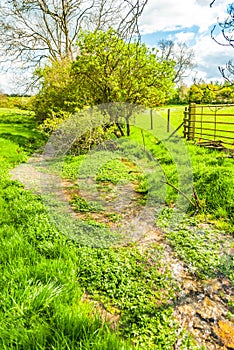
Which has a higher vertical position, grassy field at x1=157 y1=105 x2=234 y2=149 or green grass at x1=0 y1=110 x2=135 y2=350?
grassy field at x1=157 y1=105 x2=234 y2=149

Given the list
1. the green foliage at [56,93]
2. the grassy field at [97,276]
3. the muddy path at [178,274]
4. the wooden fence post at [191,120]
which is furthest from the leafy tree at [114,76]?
the grassy field at [97,276]

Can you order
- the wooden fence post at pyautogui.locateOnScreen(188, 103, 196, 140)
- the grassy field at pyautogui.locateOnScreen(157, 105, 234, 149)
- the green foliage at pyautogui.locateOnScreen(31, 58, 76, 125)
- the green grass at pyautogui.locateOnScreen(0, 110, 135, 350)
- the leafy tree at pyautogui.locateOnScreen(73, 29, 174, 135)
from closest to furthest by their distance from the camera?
the green grass at pyautogui.locateOnScreen(0, 110, 135, 350) < the grassy field at pyautogui.locateOnScreen(157, 105, 234, 149) < the leafy tree at pyautogui.locateOnScreen(73, 29, 174, 135) < the wooden fence post at pyautogui.locateOnScreen(188, 103, 196, 140) < the green foliage at pyautogui.locateOnScreen(31, 58, 76, 125)

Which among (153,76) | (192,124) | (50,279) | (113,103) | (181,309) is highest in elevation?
(153,76)

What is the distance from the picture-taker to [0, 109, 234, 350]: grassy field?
222cm

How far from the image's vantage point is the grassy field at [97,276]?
2.22 meters

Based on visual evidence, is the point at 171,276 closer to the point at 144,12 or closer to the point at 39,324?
the point at 39,324

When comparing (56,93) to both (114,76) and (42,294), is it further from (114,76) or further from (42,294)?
(42,294)

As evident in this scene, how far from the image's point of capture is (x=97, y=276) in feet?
10.6

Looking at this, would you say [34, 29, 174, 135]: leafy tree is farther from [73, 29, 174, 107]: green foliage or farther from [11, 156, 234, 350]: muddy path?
[11, 156, 234, 350]: muddy path

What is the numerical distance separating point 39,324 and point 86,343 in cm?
44

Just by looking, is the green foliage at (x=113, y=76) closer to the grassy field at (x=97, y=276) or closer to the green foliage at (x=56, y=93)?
the green foliage at (x=56, y=93)

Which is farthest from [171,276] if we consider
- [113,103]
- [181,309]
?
[113,103]

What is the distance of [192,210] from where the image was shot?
5.22m

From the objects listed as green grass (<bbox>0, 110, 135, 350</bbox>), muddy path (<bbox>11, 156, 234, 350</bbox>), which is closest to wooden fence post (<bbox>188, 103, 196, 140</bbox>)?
muddy path (<bbox>11, 156, 234, 350</bbox>)
